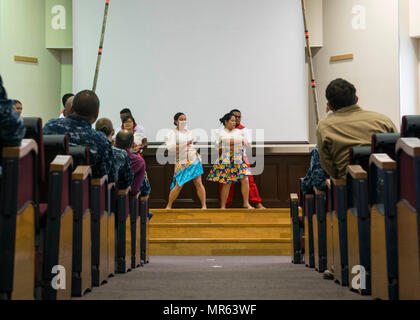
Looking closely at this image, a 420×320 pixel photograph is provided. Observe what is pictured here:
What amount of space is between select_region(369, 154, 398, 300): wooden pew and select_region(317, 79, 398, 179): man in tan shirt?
Answer: 2.36 feet

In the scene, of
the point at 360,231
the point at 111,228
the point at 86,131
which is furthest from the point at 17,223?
the point at 111,228

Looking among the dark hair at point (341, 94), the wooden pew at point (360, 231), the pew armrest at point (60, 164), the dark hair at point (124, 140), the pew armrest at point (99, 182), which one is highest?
the dark hair at point (341, 94)

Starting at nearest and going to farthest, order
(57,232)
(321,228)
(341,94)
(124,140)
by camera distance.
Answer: (57,232) < (341,94) < (321,228) < (124,140)

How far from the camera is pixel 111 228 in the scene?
3.79m

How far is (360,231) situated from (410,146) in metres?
0.80

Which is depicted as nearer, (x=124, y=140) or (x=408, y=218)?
(x=408, y=218)

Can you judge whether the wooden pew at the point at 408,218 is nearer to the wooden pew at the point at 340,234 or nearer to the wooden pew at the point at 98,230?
the wooden pew at the point at 340,234

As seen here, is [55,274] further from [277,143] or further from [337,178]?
[277,143]

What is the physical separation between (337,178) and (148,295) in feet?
4.48

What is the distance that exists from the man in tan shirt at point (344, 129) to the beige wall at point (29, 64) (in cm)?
667

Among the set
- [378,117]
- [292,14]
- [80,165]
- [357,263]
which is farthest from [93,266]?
[292,14]

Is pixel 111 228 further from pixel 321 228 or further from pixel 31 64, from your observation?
pixel 31 64

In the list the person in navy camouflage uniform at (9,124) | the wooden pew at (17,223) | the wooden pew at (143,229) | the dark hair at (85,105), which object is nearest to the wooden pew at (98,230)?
the dark hair at (85,105)

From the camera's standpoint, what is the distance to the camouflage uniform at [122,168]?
404 cm
